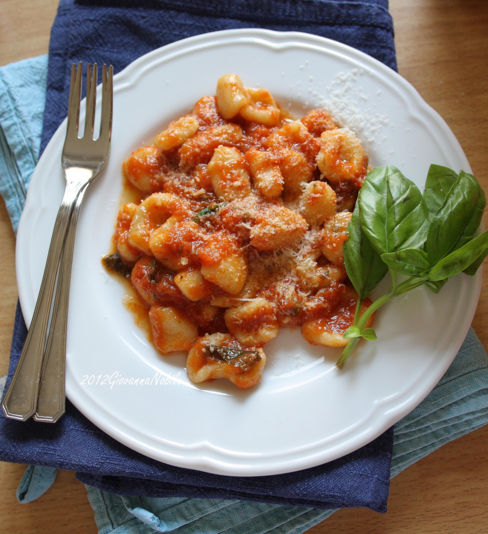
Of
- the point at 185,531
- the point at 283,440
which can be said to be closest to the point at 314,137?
the point at 283,440

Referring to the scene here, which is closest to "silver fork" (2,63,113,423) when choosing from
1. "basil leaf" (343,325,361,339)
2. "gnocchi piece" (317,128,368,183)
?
"gnocchi piece" (317,128,368,183)

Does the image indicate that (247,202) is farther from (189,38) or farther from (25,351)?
(25,351)

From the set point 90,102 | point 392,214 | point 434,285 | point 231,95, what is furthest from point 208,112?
point 434,285

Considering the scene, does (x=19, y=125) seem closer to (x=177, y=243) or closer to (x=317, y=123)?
(x=177, y=243)

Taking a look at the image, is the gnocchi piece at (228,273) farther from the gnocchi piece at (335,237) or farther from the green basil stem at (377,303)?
the green basil stem at (377,303)

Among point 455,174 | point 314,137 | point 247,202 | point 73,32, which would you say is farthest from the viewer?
point 73,32

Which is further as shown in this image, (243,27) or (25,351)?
(243,27)

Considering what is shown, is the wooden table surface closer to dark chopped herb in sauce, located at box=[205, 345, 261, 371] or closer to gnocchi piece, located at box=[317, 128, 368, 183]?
gnocchi piece, located at box=[317, 128, 368, 183]
